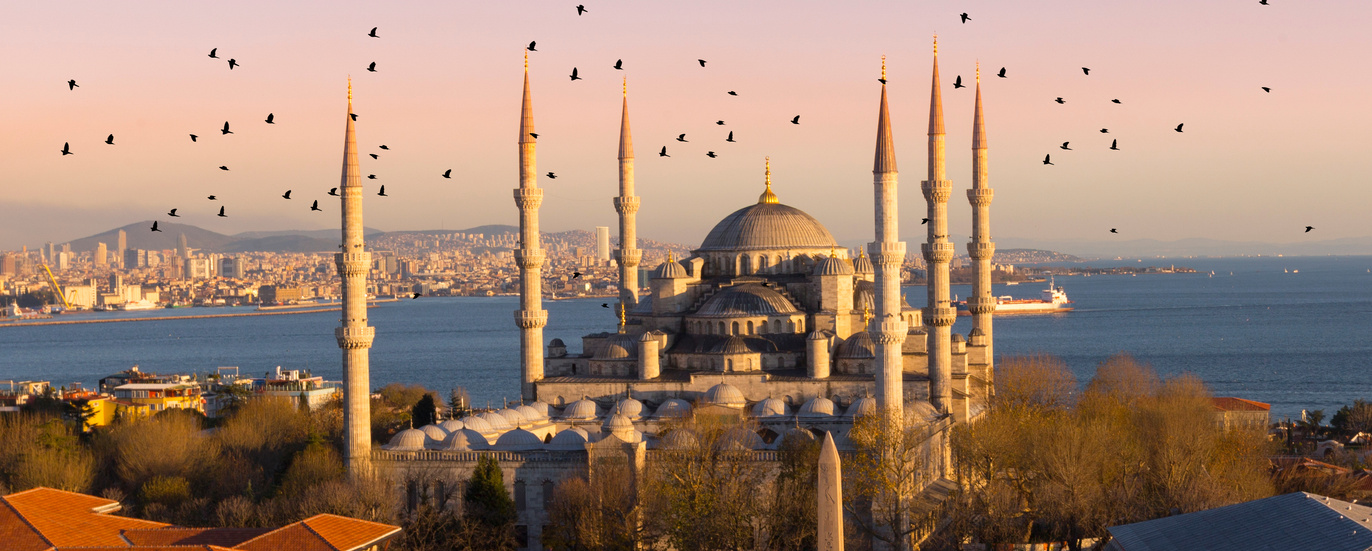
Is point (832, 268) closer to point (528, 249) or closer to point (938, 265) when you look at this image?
point (938, 265)

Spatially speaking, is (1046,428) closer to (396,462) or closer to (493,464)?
(493,464)

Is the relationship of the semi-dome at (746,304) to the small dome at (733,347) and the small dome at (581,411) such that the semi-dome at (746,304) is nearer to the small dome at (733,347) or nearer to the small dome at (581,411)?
the small dome at (733,347)

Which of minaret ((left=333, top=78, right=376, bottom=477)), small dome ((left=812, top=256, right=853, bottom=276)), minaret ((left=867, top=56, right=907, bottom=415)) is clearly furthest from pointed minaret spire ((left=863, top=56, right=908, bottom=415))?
minaret ((left=333, top=78, right=376, bottom=477))

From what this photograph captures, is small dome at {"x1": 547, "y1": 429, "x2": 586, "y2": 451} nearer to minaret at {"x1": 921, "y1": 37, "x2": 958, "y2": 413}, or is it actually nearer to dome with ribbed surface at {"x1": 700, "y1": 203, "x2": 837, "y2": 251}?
minaret at {"x1": 921, "y1": 37, "x2": 958, "y2": 413}

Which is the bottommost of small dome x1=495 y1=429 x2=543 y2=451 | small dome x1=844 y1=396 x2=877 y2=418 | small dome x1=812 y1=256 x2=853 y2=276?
small dome x1=495 y1=429 x2=543 y2=451

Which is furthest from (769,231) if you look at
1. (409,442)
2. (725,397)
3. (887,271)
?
(409,442)

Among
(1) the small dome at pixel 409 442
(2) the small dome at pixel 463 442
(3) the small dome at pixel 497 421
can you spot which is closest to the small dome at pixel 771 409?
(3) the small dome at pixel 497 421
